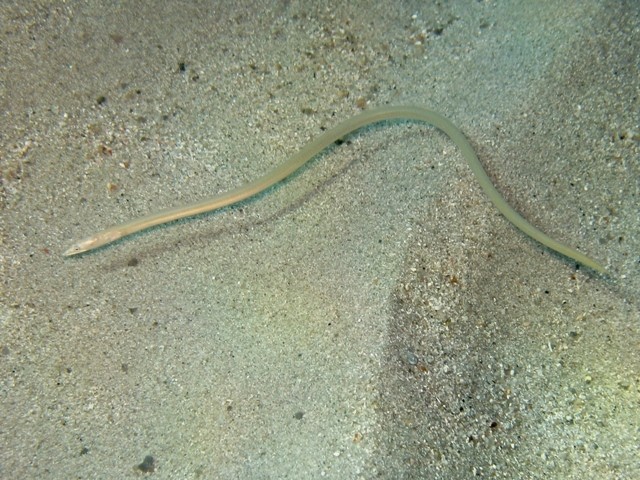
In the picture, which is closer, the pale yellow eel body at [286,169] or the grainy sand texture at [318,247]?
the grainy sand texture at [318,247]

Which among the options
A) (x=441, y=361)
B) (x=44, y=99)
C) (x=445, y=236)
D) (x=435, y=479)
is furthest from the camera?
(x=44, y=99)

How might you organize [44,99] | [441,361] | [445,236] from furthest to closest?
[44,99]
[445,236]
[441,361]

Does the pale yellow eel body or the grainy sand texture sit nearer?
the grainy sand texture

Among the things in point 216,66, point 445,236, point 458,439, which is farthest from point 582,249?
point 216,66

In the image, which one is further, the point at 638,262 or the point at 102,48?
the point at 102,48

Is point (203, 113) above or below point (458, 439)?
above

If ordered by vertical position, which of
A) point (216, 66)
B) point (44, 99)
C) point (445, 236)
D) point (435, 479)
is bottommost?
point (435, 479)

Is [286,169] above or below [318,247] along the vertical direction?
above

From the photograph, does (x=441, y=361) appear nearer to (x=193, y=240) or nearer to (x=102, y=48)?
(x=193, y=240)
